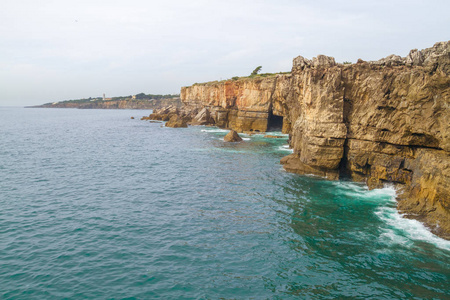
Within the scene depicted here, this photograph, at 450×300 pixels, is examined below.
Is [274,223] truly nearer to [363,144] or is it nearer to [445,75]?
[363,144]

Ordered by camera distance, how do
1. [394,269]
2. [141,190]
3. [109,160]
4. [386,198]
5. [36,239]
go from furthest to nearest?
1. [109,160]
2. [141,190]
3. [386,198]
4. [36,239]
5. [394,269]

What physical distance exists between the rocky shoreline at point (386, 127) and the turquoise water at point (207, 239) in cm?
207

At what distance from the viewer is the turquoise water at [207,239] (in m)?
16.0

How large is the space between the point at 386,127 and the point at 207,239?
21477mm

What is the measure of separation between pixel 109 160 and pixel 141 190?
1741 centimetres

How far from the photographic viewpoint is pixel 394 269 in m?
17.5

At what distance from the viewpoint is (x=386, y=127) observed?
30562mm

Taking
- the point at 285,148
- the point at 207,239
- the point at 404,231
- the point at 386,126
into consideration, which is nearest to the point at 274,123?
the point at 285,148

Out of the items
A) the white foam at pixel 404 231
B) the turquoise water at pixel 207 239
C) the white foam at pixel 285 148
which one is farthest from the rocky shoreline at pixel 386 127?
the white foam at pixel 285 148

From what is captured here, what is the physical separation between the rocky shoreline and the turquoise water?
2069 mm

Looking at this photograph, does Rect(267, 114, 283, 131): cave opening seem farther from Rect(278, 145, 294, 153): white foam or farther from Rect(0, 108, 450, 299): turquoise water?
Rect(0, 108, 450, 299): turquoise water

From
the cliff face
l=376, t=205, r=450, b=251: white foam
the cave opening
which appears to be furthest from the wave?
the cave opening

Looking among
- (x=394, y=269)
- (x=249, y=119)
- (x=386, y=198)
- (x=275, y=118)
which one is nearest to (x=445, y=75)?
(x=386, y=198)

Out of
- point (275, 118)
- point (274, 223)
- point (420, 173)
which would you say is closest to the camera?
point (274, 223)
